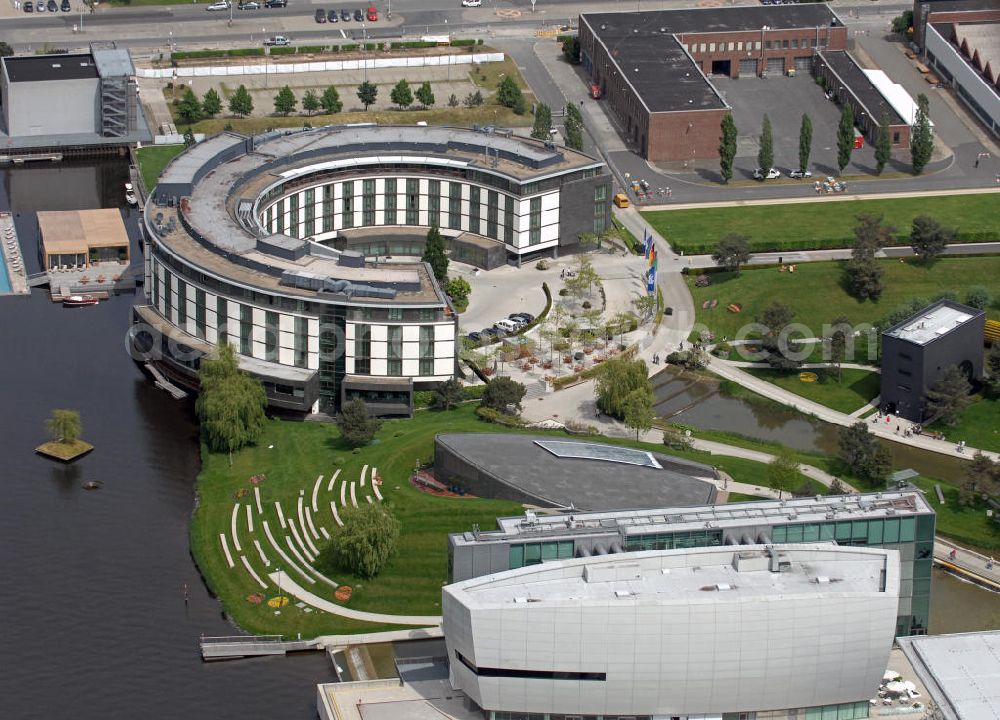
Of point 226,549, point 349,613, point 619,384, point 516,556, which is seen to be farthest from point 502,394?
point 516,556

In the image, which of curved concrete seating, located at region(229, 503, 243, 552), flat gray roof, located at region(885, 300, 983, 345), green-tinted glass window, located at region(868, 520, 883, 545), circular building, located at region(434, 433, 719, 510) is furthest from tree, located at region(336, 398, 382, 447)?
green-tinted glass window, located at region(868, 520, 883, 545)

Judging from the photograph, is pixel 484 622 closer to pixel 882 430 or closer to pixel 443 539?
pixel 443 539

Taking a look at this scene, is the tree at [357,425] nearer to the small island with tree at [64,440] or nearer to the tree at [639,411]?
the small island with tree at [64,440]

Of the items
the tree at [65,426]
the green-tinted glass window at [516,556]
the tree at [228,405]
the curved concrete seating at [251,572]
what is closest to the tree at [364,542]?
the curved concrete seating at [251,572]

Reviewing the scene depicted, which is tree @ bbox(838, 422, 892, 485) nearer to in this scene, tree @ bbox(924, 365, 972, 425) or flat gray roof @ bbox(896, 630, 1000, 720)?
tree @ bbox(924, 365, 972, 425)

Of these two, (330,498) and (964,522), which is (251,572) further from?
(964,522)

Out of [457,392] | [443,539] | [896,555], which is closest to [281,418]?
[457,392]
